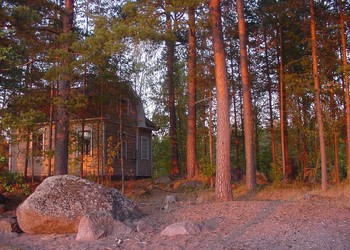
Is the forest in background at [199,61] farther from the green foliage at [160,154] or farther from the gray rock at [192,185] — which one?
the green foliage at [160,154]

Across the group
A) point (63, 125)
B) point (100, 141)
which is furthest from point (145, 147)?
point (63, 125)

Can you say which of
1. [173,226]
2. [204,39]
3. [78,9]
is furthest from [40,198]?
[204,39]

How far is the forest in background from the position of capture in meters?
13.1

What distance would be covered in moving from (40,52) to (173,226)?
10154 millimetres

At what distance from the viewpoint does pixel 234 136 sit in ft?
102

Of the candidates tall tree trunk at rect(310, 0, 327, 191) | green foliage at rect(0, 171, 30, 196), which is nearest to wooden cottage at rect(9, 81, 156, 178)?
green foliage at rect(0, 171, 30, 196)

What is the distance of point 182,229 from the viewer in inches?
313

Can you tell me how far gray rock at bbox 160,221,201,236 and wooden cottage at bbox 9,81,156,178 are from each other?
7.04m

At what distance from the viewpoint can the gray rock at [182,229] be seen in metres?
7.92

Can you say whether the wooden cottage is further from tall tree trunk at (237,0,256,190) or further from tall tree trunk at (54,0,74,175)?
tall tree trunk at (237,0,256,190)

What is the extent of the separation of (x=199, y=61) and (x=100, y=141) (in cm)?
684

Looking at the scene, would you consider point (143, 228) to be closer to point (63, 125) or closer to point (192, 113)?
point (63, 125)

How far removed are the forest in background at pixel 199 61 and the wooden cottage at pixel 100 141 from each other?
0.89 metres

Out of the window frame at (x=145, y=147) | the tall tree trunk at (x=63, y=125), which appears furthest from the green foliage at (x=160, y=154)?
the tall tree trunk at (x=63, y=125)
